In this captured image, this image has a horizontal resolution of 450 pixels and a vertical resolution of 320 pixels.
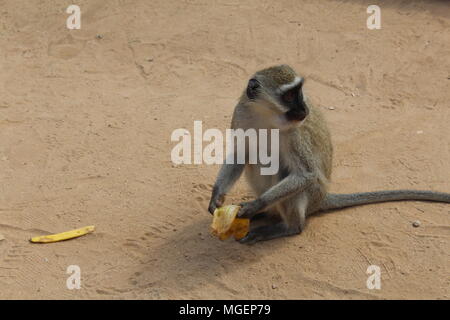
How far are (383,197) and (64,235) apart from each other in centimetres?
308

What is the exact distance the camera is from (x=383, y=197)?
6.33 m

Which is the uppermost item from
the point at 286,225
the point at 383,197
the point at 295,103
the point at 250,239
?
the point at 295,103

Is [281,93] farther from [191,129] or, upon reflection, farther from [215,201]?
[191,129]

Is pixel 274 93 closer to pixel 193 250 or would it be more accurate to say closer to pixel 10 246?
pixel 193 250

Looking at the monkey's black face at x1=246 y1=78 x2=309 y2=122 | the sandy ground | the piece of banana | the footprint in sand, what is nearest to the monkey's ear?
the monkey's black face at x1=246 y1=78 x2=309 y2=122

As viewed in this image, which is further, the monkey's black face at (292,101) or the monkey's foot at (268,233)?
the monkey's foot at (268,233)

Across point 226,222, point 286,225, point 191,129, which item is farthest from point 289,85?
point 191,129

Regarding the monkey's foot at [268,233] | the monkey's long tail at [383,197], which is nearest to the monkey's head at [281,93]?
the monkey's foot at [268,233]

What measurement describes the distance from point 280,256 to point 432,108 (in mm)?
3650

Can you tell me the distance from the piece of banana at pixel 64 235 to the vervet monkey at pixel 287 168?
48.7 inches

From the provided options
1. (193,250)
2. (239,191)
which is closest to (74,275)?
(193,250)

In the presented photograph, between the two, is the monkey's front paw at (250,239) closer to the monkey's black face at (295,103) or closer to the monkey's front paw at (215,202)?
the monkey's front paw at (215,202)

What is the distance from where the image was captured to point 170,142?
7594 mm

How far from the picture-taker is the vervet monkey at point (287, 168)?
5.41 m
